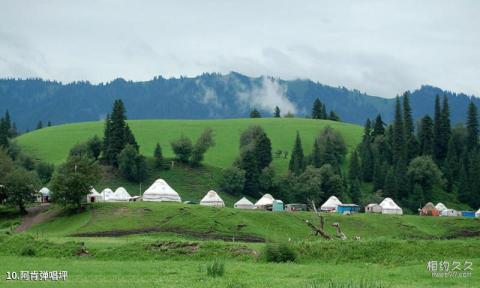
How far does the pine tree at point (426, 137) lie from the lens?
147 m

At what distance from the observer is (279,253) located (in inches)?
1613

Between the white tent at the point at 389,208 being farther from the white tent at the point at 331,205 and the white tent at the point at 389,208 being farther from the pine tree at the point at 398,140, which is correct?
the pine tree at the point at 398,140

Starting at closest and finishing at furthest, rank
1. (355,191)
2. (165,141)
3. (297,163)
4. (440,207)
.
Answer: (440,207) < (355,191) < (297,163) < (165,141)

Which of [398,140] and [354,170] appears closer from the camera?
[354,170]

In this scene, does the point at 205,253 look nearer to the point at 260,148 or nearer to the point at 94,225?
the point at 94,225

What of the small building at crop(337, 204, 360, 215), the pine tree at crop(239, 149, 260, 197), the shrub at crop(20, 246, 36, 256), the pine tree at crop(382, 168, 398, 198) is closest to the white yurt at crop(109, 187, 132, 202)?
the pine tree at crop(239, 149, 260, 197)

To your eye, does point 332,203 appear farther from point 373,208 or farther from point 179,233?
point 179,233

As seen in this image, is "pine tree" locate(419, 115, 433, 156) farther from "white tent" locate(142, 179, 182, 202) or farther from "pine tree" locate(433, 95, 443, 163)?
"white tent" locate(142, 179, 182, 202)

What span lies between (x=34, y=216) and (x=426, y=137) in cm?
9324

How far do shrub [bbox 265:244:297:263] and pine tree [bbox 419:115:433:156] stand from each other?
365ft

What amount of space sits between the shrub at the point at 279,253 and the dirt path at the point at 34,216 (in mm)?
41827

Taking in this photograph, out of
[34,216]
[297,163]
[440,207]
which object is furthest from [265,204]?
[34,216]

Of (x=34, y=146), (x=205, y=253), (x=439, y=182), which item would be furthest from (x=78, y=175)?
(x=34, y=146)

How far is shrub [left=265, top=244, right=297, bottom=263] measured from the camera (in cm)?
4091
